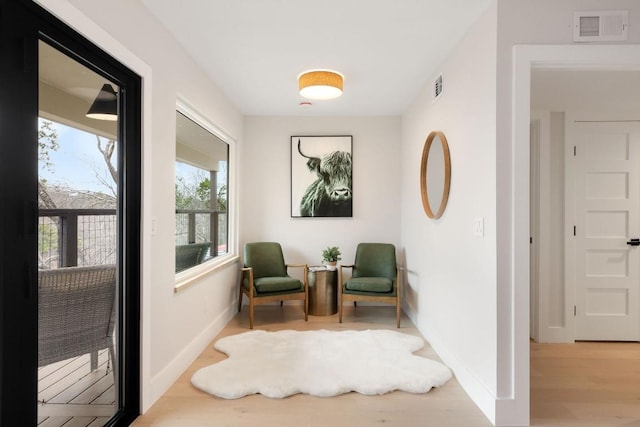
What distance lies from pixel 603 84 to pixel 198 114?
3.26 meters

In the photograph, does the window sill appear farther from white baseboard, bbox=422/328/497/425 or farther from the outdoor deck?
white baseboard, bbox=422/328/497/425

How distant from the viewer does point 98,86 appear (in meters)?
1.77

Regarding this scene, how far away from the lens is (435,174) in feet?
9.95

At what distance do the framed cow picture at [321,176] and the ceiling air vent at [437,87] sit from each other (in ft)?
4.93

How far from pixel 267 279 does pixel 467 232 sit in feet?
7.31

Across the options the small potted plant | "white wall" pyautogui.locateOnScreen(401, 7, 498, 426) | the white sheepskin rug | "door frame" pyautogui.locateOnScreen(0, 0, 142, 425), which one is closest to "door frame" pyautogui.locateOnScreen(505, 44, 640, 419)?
"white wall" pyautogui.locateOnScreen(401, 7, 498, 426)

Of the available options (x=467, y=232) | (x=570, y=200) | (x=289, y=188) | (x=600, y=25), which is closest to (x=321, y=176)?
(x=289, y=188)

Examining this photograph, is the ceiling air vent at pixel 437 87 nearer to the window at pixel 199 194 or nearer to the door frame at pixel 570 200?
the door frame at pixel 570 200

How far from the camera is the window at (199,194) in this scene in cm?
295

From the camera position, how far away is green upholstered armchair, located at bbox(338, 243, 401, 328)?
367 cm

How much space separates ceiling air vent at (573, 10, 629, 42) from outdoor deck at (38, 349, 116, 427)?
10.3 ft

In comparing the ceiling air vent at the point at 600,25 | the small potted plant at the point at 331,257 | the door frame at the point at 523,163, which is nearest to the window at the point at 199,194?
the small potted plant at the point at 331,257

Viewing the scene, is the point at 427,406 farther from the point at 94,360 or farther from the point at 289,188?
the point at 289,188

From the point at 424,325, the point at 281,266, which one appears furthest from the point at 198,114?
the point at 424,325
